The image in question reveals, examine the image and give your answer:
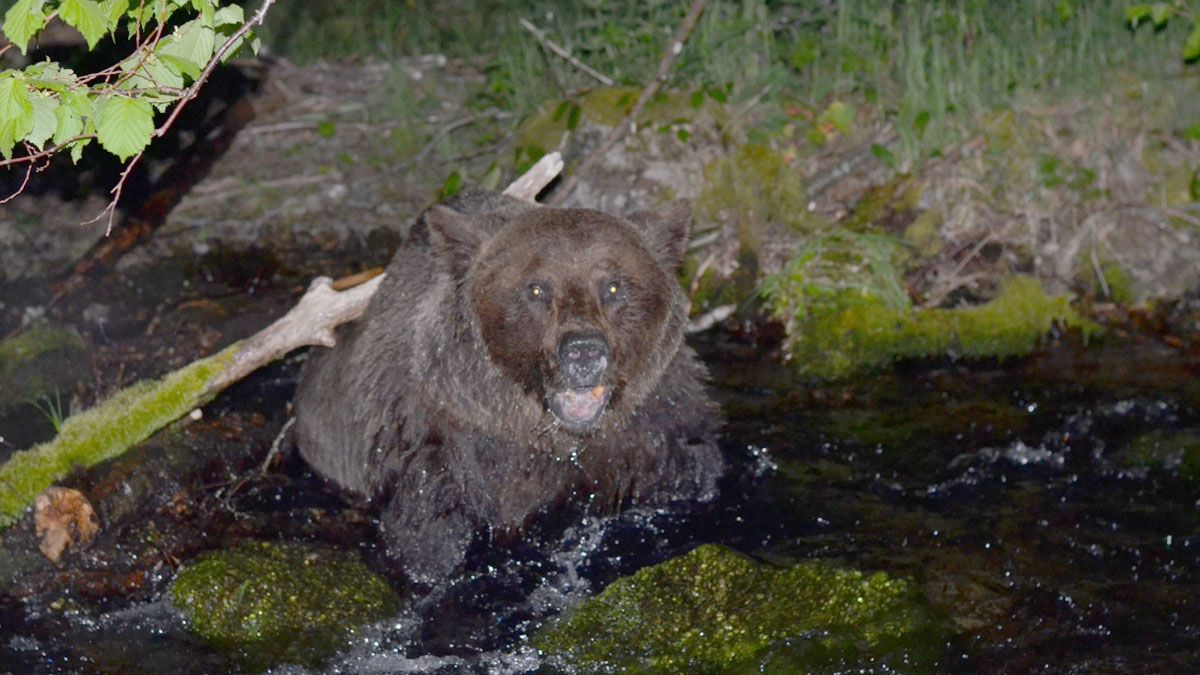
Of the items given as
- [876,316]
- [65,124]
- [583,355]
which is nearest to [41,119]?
[65,124]

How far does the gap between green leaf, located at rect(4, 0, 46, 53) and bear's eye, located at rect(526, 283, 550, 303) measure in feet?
7.54

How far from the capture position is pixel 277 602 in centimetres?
497

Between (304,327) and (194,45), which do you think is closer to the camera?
(194,45)

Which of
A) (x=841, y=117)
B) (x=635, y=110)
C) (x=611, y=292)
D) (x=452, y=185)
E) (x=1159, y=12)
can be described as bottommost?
(x=452, y=185)

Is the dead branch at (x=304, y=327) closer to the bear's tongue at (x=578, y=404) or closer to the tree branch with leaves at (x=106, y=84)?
the bear's tongue at (x=578, y=404)

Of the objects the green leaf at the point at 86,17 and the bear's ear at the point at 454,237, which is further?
the bear's ear at the point at 454,237

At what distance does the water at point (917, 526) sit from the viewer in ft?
15.3

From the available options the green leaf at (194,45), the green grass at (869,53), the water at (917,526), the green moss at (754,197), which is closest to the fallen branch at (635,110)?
the green grass at (869,53)

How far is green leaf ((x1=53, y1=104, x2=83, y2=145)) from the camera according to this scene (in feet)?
9.98

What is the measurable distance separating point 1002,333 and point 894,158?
4.96ft

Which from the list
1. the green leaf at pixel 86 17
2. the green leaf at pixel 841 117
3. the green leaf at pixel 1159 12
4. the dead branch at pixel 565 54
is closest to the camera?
the green leaf at pixel 86 17

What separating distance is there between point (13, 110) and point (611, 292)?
99.2 inches

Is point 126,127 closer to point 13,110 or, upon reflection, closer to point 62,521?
point 13,110

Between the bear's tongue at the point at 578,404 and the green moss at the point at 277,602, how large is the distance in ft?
3.58
